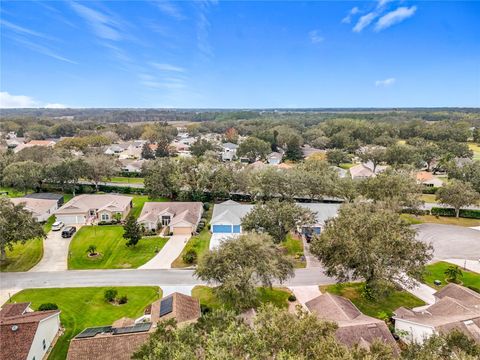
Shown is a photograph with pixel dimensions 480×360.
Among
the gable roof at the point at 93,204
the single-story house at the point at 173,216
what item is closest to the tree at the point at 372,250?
the single-story house at the point at 173,216

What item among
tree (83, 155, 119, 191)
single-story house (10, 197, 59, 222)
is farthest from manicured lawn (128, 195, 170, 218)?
single-story house (10, 197, 59, 222)

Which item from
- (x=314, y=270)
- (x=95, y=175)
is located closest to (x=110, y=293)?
(x=314, y=270)

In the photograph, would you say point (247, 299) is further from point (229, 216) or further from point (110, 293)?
point (229, 216)

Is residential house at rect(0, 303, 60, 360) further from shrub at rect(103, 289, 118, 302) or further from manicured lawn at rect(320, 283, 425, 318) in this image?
manicured lawn at rect(320, 283, 425, 318)

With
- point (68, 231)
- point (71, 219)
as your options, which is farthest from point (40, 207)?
point (68, 231)

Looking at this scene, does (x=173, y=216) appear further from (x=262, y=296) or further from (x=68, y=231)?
(x=262, y=296)

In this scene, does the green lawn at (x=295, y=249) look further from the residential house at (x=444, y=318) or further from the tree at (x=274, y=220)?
the residential house at (x=444, y=318)
